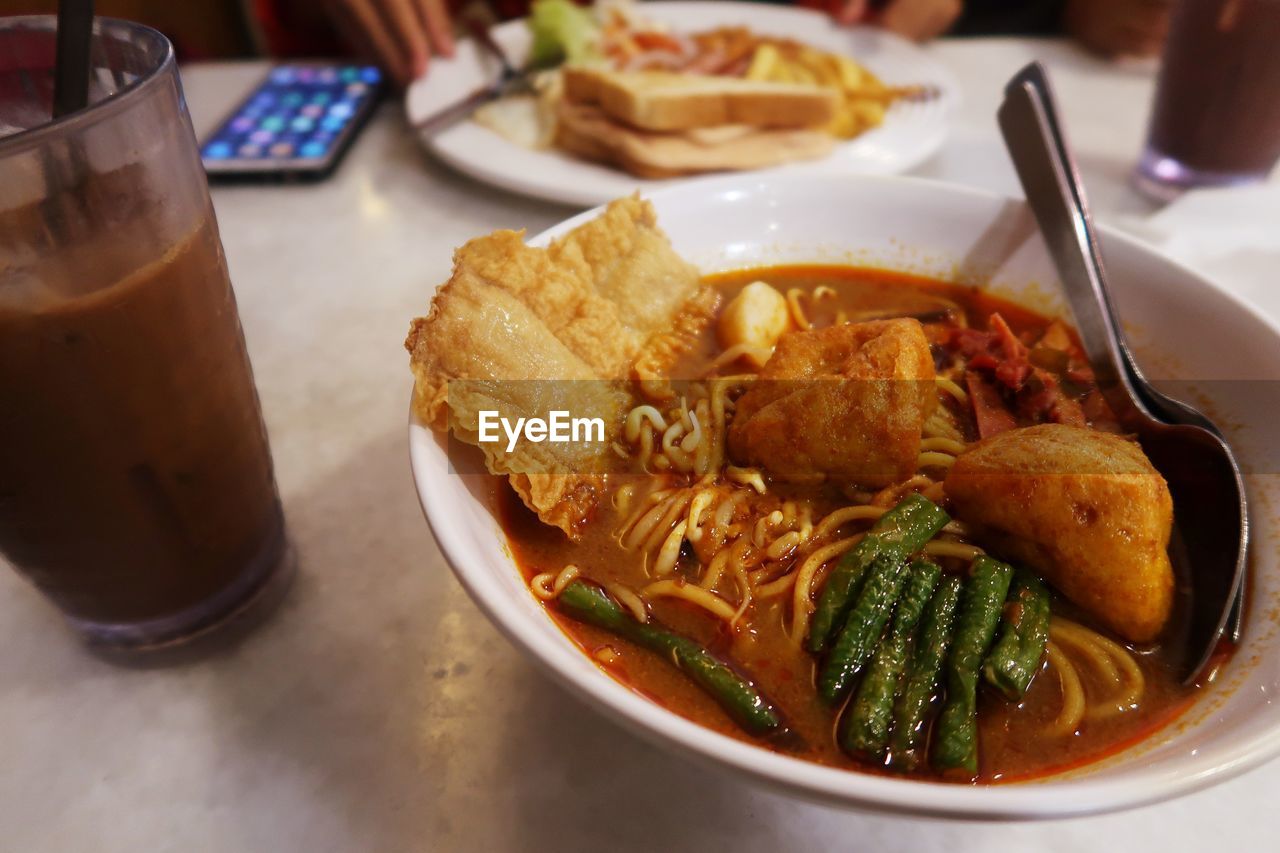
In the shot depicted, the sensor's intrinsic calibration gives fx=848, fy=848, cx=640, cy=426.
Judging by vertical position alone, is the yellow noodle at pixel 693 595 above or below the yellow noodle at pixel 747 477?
below

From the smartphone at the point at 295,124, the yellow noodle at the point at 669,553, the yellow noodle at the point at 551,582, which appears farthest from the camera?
the smartphone at the point at 295,124

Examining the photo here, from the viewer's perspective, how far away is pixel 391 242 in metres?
3.07

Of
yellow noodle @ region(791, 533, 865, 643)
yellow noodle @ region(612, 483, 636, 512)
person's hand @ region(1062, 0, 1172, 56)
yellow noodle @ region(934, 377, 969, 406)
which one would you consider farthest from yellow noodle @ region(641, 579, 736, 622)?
person's hand @ region(1062, 0, 1172, 56)

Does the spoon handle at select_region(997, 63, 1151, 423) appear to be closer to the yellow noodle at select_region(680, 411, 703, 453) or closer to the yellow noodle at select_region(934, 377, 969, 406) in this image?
the yellow noodle at select_region(934, 377, 969, 406)

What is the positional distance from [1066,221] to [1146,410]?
0.53 meters

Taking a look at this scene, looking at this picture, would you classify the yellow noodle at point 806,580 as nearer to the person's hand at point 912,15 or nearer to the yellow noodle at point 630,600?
the yellow noodle at point 630,600

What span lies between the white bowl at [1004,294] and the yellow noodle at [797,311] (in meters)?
0.14

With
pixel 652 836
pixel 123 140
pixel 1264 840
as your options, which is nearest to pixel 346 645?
pixel 652 836

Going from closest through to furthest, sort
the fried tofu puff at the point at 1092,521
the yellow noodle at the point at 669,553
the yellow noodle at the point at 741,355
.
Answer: the fried tofu puff at the point at 1092,521 < the yellow noodle at the point at 669,553 < the yellow noodle at the point at 741,355

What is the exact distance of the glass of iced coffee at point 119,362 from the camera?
1.21 m

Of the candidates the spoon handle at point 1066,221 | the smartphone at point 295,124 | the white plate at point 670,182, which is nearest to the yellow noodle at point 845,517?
the spoon handle at point 1066,221

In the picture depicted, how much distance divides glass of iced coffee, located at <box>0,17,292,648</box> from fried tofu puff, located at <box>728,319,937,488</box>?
1047 millimetres

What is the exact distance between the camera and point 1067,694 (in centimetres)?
140

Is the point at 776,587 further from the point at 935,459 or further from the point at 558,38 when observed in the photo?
the point at 558,38
